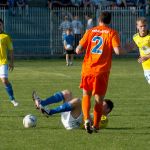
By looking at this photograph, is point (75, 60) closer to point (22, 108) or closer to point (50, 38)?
point (50, 38)

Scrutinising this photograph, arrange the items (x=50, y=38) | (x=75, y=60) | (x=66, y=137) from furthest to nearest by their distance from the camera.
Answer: (x=50, y=38)
(x=75, y=60)
(x=66, y=137)

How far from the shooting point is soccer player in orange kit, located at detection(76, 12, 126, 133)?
1192 cm

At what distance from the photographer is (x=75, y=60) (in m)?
36.1

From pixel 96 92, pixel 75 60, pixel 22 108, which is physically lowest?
pixel 75 60

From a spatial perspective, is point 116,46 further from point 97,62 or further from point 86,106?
point 86,106

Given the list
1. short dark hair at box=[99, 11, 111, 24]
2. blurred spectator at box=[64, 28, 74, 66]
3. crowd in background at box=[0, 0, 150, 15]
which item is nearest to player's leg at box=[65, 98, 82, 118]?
short dark hair at box=[99, 11, 111, 24]

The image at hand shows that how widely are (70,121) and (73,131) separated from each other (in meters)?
0.20

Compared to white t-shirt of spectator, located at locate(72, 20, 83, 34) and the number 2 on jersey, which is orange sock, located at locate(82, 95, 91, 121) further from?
white t-shirt of spectator, located at locate(72, 20, 83, 34)

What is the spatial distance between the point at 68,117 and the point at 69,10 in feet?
90.0

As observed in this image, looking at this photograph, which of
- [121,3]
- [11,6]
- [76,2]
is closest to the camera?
[11,6]

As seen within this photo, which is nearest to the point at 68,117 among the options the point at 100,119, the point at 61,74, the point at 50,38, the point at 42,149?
the point at 100,119

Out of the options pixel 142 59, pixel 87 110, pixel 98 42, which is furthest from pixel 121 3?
pixel 87 110

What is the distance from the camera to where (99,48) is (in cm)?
1202

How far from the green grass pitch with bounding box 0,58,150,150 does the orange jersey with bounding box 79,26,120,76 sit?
1139 millimetres
